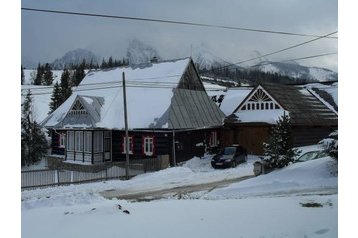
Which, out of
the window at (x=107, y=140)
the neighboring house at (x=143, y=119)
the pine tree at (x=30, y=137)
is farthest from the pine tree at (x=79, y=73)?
the window at (x=107, y=140)

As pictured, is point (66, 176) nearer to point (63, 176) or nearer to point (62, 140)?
point (63, 176)

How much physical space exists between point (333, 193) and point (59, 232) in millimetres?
6097

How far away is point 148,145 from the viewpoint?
20328 mm

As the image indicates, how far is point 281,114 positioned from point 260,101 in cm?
226

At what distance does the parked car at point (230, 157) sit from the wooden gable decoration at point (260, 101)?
166cm

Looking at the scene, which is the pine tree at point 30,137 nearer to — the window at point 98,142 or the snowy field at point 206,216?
the snowy field at point 206,216

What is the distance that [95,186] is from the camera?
14.6 metres

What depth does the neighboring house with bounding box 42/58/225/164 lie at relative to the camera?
2028 centimetres

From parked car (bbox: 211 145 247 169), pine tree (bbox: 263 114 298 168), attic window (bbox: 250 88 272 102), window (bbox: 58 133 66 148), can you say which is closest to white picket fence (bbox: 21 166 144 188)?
parked car (bbox: 211 145 247 169)

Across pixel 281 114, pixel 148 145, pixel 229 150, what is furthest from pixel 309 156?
pixel 148 145

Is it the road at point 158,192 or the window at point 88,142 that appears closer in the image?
the road at point 158,192

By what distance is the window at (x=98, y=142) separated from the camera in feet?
69.6

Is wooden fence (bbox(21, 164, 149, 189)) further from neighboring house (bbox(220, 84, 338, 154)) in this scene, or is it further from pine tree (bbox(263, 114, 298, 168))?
pine tree (bbox(263, 114, 298, 168))
